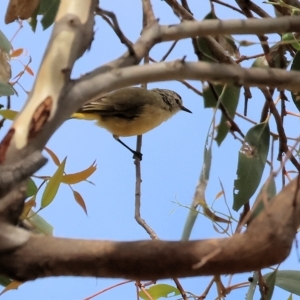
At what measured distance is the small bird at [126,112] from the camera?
192 cm

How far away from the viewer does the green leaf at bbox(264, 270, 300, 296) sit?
99 centimetres

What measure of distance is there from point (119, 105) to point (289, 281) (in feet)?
3.61

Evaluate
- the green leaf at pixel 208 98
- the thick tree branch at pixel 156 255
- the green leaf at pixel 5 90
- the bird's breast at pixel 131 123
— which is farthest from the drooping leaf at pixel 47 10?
the bird's breast at pixel 131 123

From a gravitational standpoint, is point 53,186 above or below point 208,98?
below

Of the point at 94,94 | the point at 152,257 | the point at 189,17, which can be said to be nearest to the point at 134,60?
the point at 94,94

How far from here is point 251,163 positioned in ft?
3.08

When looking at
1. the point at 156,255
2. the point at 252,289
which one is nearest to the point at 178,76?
the point at 156,255

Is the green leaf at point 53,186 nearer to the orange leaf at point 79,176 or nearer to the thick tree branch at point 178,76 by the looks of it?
the orange leaf at point 79,176

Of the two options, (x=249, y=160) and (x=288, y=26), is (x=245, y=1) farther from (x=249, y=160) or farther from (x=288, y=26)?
(x=288, y=26)

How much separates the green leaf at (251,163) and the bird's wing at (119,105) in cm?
99

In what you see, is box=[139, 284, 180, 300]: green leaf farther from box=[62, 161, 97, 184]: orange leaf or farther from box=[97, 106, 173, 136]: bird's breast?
box=[97, 106, 173, 136]: bird's breast

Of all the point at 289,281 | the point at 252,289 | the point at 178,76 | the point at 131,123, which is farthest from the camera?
the point at 131,123

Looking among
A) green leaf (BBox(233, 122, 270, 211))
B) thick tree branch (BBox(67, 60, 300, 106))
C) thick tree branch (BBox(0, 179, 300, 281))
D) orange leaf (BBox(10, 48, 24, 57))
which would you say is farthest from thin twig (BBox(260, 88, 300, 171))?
orange leaf (BBox(10, 48, 24, 57))

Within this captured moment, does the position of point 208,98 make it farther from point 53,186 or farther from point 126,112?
point 126,112
